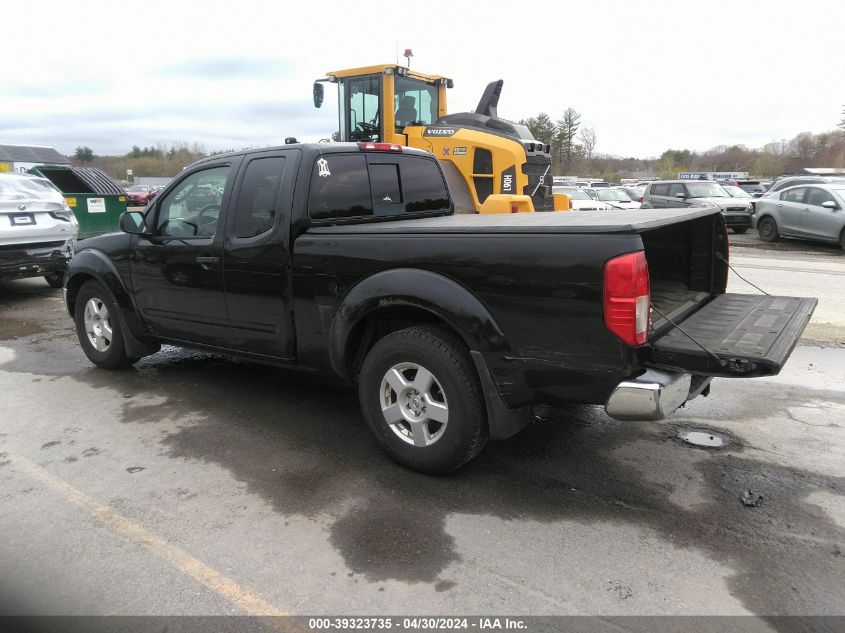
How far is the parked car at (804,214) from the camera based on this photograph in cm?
1584

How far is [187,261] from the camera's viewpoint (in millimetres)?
4867

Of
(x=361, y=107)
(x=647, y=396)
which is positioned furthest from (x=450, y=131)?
(x=647, y=396)

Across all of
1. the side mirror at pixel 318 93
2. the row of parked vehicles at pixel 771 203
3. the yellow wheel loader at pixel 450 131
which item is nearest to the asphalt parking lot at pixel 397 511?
the yellow wheel loader at pixel 450 131

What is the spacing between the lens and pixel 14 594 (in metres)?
2.77

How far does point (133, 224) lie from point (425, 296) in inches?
118

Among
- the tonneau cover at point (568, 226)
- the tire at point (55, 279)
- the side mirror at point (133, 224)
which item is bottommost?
the tire at point (55, 279)

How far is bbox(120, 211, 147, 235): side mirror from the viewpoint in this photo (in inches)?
204

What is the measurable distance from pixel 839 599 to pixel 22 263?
1001 centimetres

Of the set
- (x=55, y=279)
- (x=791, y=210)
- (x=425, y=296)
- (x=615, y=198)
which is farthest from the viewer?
(x=615, y=198)

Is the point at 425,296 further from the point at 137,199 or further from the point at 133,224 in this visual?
the point at 137,199

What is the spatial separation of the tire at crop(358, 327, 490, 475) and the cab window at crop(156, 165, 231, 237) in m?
1.86

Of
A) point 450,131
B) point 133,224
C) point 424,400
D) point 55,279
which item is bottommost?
point 55,279

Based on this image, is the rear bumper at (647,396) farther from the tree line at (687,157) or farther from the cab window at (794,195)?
the tree line at (687,157)

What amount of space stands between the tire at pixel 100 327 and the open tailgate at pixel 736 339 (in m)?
4.68
